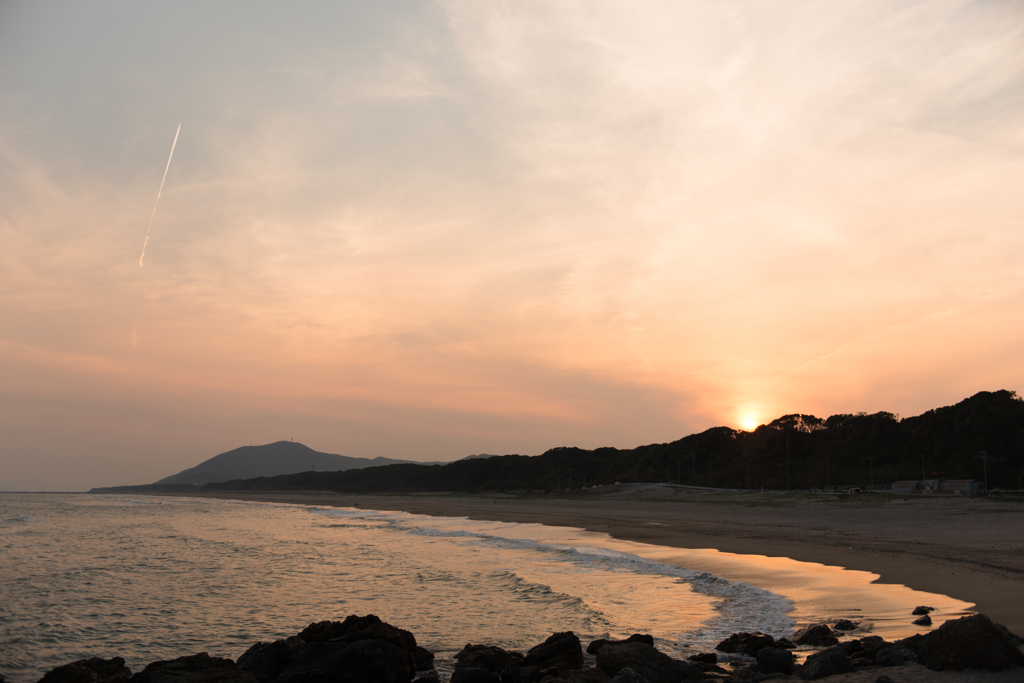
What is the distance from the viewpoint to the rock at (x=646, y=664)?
9.80 metres

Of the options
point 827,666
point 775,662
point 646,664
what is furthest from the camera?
point 646,664

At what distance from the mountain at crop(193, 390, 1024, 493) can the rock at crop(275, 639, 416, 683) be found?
6471cm

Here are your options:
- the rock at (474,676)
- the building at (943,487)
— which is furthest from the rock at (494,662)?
the building at (943,487)

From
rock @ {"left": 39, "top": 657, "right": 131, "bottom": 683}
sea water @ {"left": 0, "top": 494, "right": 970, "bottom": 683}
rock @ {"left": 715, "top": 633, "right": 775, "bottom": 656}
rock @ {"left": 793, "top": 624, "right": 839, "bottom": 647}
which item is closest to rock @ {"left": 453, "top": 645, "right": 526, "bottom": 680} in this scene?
sea water @ {"left": 0, "top": 494, "right": 970, "bottom": 683}

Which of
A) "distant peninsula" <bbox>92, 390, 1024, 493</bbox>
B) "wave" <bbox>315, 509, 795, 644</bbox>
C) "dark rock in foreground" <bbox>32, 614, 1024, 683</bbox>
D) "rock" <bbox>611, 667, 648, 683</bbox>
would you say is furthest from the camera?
"distant peninsula" <bbox>92, 390, 1024, 493</bbox>

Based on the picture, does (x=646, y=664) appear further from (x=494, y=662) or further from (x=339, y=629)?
(x=339, y=629)

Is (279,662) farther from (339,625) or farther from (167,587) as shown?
(167,587)

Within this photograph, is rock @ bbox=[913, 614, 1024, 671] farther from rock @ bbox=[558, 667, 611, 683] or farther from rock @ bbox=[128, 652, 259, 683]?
rock @ bbox=[128, 652, 259, 683]

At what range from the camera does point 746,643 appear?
37.7 ft

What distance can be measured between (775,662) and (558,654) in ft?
11.4

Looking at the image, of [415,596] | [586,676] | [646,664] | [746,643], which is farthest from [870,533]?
[586,676]

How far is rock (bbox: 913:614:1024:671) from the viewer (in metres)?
8.43

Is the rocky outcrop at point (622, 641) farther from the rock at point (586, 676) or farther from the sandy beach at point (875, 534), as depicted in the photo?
the sandy beach at point (875, 534)

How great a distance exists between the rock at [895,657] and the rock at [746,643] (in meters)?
2.21
